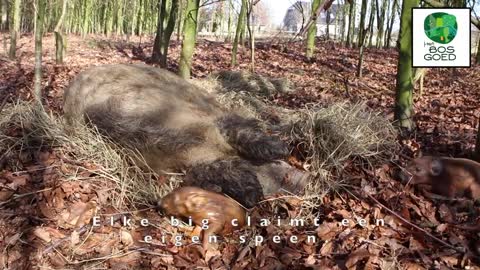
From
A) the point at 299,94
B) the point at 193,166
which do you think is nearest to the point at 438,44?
the point at 193,166

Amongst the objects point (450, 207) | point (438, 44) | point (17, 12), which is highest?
point (17, 12)

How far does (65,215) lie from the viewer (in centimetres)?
348

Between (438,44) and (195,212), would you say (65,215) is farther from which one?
(438,44)

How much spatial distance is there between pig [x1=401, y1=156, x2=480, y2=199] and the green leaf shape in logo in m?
1.05

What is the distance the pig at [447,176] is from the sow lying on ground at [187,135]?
37.1 inches

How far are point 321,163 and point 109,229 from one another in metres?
1.89

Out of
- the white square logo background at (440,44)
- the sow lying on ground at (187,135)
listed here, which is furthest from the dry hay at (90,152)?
the white square logo background at (440,44)

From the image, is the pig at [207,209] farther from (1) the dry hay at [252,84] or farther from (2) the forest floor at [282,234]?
(1) the dry hay at [252,84]

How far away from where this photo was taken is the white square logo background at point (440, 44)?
3.80 meters

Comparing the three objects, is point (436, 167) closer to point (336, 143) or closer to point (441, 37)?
point (336, 143)

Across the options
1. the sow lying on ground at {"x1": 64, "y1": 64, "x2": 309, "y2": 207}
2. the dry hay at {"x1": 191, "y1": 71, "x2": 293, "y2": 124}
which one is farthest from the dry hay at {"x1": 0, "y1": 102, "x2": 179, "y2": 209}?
the dry hay at {"x1": 191, "y1": 71, "x2": 293, "y2": 124}

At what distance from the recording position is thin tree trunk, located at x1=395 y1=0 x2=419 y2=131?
→ 4551mm

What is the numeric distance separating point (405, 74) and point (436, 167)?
1370mm

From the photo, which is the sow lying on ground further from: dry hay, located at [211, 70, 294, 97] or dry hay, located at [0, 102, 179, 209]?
dry hay, located at [211, 70, 294, 97]
